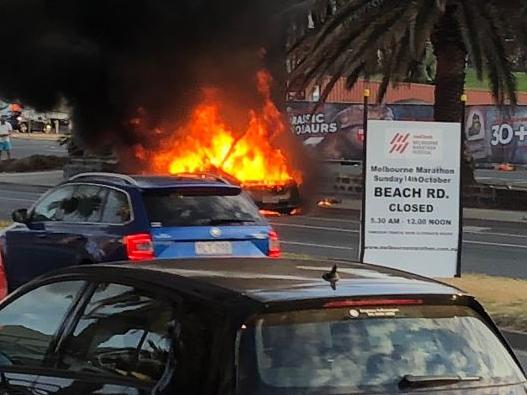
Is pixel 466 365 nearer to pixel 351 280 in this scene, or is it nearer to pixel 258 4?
pixel 351 280

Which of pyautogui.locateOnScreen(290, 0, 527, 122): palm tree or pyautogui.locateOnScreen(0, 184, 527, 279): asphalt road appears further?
pyautogui.locateOnScreen(290, 0, 527, 122): palm tree

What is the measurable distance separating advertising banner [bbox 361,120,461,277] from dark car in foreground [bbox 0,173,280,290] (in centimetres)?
131

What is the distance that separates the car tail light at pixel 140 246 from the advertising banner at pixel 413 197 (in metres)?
2.38

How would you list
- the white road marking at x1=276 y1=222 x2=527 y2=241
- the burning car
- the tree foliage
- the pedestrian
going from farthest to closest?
the pedestrian
the burning car
the tree foliage
the white road marking at x1=276 y1=222 x2=527 y2=241

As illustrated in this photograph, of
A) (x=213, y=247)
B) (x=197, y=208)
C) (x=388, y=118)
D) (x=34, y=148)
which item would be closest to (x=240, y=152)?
(x=388, y=118)

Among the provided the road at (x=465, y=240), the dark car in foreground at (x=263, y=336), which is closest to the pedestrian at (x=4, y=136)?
the road at (x=465, y=240)

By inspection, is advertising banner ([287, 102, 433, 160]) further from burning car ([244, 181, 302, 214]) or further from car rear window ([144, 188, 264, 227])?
→ car rear window ([144, 188, 264, 227])

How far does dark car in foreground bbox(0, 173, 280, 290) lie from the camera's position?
10102 millimetres

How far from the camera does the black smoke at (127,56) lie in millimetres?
26859

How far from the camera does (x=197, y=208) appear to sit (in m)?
10.4

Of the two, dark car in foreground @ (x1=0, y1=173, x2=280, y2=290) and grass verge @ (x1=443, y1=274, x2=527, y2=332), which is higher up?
dark car in foreground @ (x1=0, y1=173, x2=280, y2=290)

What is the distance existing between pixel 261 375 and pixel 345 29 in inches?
739

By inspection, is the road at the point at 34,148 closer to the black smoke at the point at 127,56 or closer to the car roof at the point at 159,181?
the black smoke at the point at 127,56

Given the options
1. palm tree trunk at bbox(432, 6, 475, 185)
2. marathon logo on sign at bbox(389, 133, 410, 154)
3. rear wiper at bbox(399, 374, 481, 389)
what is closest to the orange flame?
palm tree trunk at bbox(432, 6, 475, 185)
